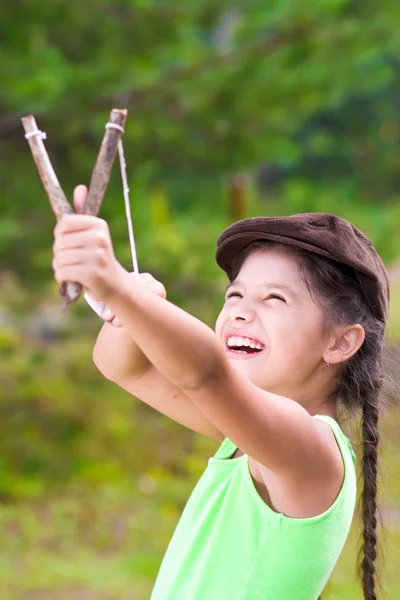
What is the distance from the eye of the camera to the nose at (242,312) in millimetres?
1594

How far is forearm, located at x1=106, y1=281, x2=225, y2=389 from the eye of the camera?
120cm

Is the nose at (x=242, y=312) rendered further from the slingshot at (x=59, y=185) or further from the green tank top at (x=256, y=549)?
the slingshot at (x=59, y=185)

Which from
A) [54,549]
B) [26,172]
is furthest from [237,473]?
[26,172]

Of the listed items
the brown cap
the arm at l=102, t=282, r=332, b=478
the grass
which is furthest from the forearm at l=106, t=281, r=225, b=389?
the grass

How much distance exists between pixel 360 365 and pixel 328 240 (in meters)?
0.24

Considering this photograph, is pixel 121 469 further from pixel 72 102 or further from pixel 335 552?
pixel 335 552

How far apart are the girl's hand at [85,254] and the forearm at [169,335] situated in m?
0.03

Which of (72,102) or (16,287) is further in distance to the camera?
(16,287)

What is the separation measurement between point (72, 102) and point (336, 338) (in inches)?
143

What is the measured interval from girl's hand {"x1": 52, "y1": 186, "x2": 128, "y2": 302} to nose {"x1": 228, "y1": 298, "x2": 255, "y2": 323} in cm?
46

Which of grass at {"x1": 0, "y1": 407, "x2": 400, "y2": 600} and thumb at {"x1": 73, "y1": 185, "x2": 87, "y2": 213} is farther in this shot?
grass at {"x1": 0, "y1": 407, "x2": 400, "y2": 600}

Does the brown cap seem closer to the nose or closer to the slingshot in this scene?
the nose

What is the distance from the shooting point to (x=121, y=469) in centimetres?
601

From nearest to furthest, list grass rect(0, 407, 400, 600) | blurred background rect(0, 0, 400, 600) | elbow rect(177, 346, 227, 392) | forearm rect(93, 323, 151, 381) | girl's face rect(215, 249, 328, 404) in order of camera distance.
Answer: elbow rect(177, 346, 227, 392) → girl's face rect(215, 249, 328, 404) → forearm rect(93, 323, 151, 381) → grass rect(0, 407, 400, 600) → blurred background rect(0, 0, 400, 600)
